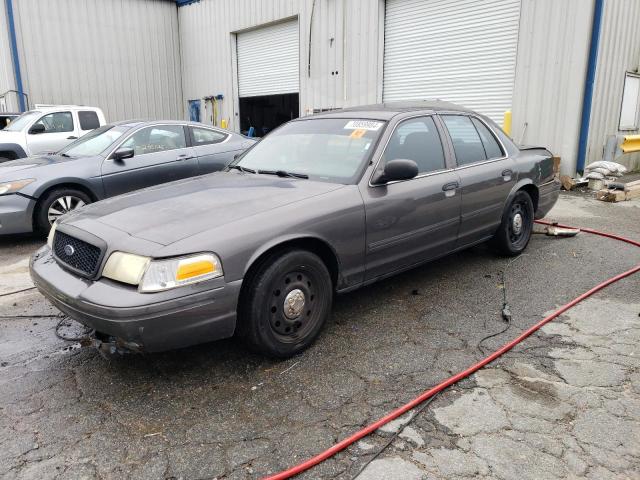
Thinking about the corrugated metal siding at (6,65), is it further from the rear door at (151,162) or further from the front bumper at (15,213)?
the front bumper at (15,213)

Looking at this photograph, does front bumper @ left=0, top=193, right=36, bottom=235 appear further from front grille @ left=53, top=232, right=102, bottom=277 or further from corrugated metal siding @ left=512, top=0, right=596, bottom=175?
corrugated metal siding @ left=512, top=0, right=596, bottom=175

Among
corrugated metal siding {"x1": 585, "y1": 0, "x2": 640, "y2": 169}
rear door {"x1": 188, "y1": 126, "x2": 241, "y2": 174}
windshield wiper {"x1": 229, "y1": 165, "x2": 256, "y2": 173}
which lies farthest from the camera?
corrugated metal siding {"x1": 585, "y1": 0, "x2": 640, "y2": 169}

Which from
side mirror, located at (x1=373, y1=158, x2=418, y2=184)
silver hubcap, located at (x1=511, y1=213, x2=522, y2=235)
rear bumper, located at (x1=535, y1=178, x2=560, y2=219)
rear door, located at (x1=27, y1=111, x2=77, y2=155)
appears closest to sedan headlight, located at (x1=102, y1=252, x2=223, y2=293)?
side mirror, located at (x1=373, y1=158, x2=418, y2=184)

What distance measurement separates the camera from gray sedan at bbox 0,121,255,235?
5.87 m

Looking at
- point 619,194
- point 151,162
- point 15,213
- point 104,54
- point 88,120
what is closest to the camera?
point 15,213

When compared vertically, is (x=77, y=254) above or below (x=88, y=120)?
below

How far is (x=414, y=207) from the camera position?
3799mm

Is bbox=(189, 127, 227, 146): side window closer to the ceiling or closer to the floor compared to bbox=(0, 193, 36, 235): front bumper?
closer to the ceiling

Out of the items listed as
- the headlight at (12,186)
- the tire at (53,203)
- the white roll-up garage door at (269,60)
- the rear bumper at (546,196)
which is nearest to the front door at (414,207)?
the rear bumper at (546,196)

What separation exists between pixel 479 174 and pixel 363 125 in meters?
1.25

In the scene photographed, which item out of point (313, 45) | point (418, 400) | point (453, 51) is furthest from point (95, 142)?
point (313, 45)

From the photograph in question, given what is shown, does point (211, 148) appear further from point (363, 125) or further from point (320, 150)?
point (363, 125)

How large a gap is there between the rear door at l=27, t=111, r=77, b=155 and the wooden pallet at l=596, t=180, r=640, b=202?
9.86m

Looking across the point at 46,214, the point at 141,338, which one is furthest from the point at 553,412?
the point at 46,214
